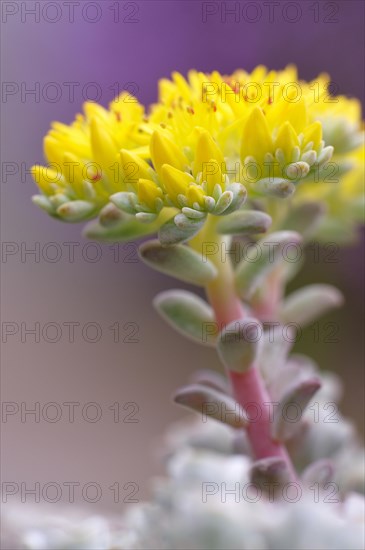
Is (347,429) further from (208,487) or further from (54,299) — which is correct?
(54,299)

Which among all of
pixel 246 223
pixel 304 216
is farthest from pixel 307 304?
pixel 246 223

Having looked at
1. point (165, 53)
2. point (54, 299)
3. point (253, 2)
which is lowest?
point (54, 299)

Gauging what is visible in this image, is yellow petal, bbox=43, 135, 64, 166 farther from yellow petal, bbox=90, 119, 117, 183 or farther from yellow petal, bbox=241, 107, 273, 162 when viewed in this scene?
yellow petal, bbox=241, 107, 273, 162

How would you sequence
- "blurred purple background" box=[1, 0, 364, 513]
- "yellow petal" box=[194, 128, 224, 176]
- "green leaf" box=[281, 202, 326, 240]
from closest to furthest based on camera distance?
"yellow petal" box=[194, 128, 224, 176], "green leaf" box=[281, 202, 326, 240], "blurred purple background" box=[1, 0, 364, 513]

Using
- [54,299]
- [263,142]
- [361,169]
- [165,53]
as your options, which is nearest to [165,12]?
[165,53]

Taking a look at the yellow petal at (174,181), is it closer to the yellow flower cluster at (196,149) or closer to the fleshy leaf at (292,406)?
the yellow flower cluster at (196,149)

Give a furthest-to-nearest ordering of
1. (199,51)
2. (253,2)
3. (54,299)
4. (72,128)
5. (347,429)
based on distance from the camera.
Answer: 1. (54,299)
2. (199,51)
3. (253,2)
4. (347,429)
5. (72,128)

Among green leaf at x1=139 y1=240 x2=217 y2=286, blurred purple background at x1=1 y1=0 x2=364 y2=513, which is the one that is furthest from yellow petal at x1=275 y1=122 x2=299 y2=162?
blurred purple background at x1=1 y1=0 x2=364 y2=513

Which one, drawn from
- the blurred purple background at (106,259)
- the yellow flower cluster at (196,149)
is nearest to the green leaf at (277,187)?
the yellow flower cluster at (196,149)
